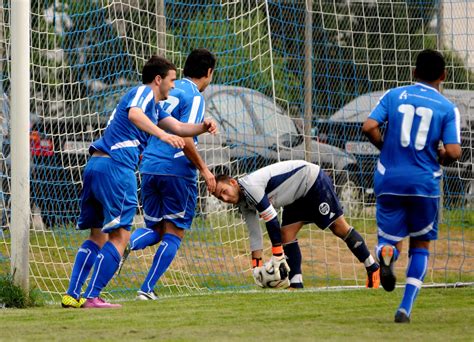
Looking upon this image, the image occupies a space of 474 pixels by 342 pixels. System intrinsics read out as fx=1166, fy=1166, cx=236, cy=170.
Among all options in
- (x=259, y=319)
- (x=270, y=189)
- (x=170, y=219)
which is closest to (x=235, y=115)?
(x=270, y=189)

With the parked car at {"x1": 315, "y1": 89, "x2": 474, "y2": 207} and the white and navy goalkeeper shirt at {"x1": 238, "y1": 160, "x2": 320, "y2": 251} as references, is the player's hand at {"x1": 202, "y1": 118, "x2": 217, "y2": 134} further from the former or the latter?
the parked car at {"x1": 315, "y1": 89, "x2": 474, "y2": 207}

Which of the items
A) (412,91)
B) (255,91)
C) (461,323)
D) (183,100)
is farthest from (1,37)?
(461,323)

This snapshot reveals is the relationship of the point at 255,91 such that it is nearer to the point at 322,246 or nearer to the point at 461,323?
the point at 322,246

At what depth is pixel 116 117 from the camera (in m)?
8.43

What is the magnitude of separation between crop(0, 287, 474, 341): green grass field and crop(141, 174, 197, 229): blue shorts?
2.15 ft

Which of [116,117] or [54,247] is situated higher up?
[116,117]

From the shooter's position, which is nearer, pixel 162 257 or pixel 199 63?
pixel 162 257

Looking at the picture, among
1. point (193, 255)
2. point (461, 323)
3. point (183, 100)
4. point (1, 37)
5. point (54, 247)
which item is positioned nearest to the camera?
point (461, 323)

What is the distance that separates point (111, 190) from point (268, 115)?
3.42m

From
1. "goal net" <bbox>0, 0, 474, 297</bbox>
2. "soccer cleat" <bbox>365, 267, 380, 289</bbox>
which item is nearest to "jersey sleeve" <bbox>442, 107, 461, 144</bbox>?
"soccer cleat" <bbox>365, 267, 380, 289</bbox>

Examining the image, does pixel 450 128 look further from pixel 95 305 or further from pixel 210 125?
pixel 95 305

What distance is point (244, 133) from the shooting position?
11.4 metres

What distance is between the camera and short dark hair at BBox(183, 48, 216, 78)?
30.8ft

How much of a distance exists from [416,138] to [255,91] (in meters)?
4.08
